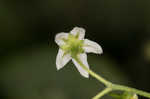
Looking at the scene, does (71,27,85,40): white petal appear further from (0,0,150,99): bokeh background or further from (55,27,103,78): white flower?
(0,0,150,99): bokeh background

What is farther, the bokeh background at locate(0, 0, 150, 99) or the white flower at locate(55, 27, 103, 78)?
the bokeh background at locate(0, 0, 150, 99)

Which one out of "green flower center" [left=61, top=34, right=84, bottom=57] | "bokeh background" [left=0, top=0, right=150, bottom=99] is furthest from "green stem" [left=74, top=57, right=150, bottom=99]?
"bokeh background" [left=0, top=0, right=150, bottom=99]

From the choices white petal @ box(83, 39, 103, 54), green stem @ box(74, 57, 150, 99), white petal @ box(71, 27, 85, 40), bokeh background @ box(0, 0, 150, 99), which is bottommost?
bokeh background @ box(0, 0, 150, 99)

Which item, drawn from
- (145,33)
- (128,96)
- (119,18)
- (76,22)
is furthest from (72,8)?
(128,96)

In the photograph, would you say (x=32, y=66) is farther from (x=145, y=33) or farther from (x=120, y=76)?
(x=145, y=33)

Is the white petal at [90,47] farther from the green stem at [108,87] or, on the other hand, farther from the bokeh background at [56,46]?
the bokeh background at [56,46]

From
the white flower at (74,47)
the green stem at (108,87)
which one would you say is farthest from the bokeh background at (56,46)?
the green stem at (108,87)
